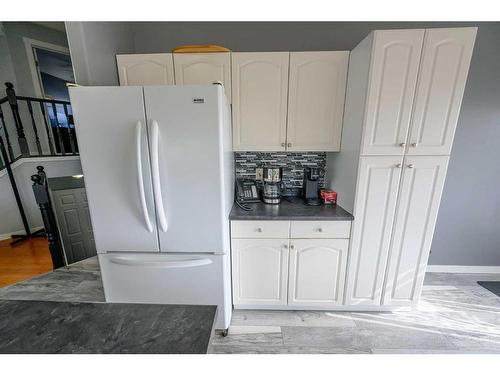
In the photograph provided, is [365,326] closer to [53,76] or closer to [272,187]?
[272,187]

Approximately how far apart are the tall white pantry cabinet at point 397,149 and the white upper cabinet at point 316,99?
75 mm

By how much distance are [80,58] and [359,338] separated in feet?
9.17

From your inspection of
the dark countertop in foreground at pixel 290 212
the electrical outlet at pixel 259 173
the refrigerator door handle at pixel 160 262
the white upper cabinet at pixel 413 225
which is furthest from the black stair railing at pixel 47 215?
the white upper cabinet at pixel 413 225

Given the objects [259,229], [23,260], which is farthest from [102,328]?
[23,260]

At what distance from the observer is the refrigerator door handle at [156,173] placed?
1.09 meters

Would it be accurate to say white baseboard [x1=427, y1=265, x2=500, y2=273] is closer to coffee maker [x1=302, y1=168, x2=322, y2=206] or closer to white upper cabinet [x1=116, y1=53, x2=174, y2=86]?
coffee maker [x1=302, y1=168, x2=322, y2=206]

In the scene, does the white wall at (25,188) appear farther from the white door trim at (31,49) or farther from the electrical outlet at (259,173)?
the electrical outlet at (259,173)

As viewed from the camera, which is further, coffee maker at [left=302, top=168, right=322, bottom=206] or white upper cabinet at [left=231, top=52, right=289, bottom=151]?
coffee maker at [left=302, top=168, right=322, bottom=206]

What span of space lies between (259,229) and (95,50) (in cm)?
174

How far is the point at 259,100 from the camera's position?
155cm

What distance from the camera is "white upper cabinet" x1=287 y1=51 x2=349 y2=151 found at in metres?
1.46

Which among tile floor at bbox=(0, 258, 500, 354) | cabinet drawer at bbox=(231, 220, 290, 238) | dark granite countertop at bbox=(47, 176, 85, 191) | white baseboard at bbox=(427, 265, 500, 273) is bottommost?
tile floor at bbox=(0, 258, 500, 354)

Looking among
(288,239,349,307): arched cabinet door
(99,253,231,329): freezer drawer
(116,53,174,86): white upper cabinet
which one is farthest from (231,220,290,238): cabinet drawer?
(116,53,174,86): white upper cabinet
